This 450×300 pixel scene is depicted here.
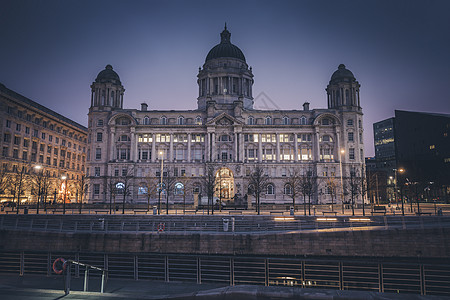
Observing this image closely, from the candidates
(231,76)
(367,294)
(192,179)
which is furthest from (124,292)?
(231,76)

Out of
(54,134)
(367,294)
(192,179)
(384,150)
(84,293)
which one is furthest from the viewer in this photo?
(384,150)

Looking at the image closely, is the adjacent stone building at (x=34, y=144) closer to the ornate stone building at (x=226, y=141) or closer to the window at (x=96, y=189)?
the window at (x=96, y=189)

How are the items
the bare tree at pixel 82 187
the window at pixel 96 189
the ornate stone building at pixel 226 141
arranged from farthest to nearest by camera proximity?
the ornate stone building at pixel 226 141 < the window at pixel 96 189 < the bare tree at pixel 82 187

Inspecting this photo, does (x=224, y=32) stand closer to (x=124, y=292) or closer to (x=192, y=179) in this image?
(x=192, y=179)

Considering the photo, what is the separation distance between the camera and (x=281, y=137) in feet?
265

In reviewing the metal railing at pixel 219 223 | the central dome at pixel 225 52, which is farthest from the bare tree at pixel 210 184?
the central dome at pixel 225 52

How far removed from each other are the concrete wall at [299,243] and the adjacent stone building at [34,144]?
4093 centimetres

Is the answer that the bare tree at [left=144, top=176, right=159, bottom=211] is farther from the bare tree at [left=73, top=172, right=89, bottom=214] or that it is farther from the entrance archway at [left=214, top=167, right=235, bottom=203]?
the entrance archway at [left=214, top=167, right=235, bottom=203]

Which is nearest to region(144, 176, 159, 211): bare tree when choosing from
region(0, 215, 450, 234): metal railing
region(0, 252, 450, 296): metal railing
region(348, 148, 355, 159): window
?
region(0, 215, 450, 234): metal railing

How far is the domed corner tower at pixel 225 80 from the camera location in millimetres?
93750

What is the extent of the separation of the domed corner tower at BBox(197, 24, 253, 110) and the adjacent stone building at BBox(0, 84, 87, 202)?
44.2 metres

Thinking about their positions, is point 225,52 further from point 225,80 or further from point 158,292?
point 158,292

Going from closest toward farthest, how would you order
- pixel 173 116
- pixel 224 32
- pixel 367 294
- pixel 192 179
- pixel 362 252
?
1. pixel 367 294
2. pixel 362 252
3. pixel 192 179
4. pixel 173 116
5. pixel 224 32

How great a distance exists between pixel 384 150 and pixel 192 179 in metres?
104
